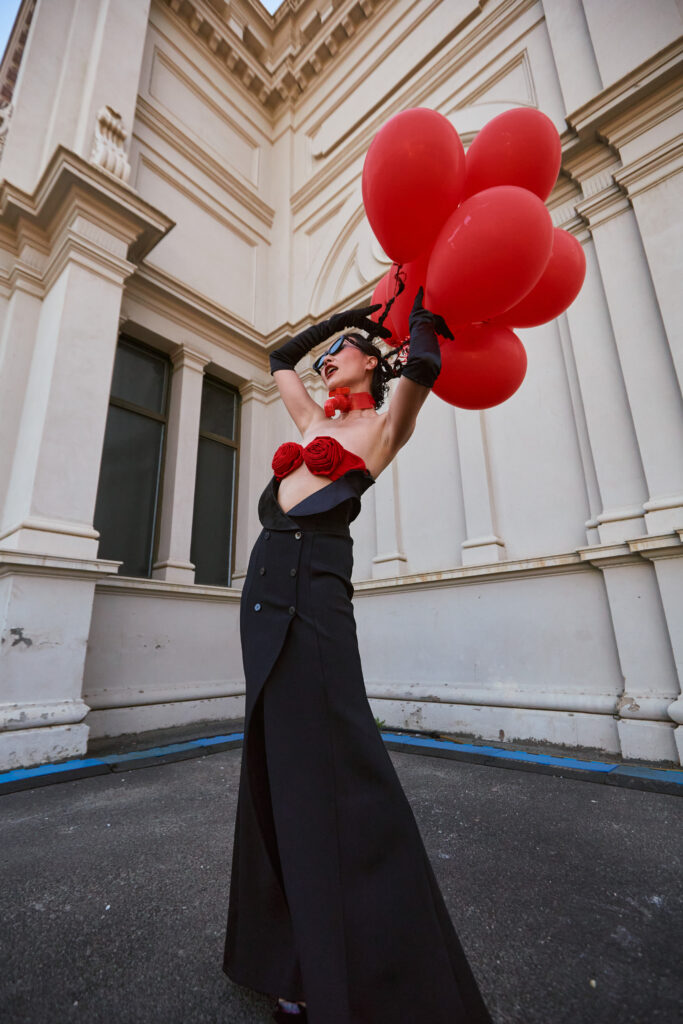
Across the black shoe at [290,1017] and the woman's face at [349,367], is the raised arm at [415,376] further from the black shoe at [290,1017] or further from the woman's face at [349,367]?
the black shoe at [290,1017]

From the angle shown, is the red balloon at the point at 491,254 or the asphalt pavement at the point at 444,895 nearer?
the asphalt pavement at the point at 444,895

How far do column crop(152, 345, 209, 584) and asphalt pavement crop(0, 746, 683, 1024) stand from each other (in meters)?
A: 2.71

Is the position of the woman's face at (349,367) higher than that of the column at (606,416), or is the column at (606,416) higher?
the column at (606,416)

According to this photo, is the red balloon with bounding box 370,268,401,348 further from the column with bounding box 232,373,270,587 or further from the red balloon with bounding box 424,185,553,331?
the column with bounding box 232,373,270,587

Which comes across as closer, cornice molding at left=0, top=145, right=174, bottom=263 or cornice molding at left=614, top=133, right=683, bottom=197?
cornice molding at left=614, top=133, right=683, bottom=197

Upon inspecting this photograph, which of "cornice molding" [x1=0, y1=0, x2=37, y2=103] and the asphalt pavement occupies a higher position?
"cornice molding" [x1=0, y1=0, x2=37, y2=103]

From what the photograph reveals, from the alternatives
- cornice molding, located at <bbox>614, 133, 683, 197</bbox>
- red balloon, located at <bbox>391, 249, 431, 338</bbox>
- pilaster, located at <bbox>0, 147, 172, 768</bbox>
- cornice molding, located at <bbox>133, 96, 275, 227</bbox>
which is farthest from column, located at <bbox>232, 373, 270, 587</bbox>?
red balloon, located at <bbox>391, 249, 431, 338</bbox>

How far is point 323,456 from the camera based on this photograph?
4.13ft

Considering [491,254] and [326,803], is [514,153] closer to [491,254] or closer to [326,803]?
[491,254]

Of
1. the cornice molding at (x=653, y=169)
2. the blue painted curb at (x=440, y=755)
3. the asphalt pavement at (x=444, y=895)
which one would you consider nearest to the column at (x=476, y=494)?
the blue painted curb at (x=440, y=755)

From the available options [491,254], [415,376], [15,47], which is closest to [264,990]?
[415,376]

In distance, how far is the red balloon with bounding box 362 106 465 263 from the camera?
1.63 m

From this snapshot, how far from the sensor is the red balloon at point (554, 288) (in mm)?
1863

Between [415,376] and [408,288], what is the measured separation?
886mm
